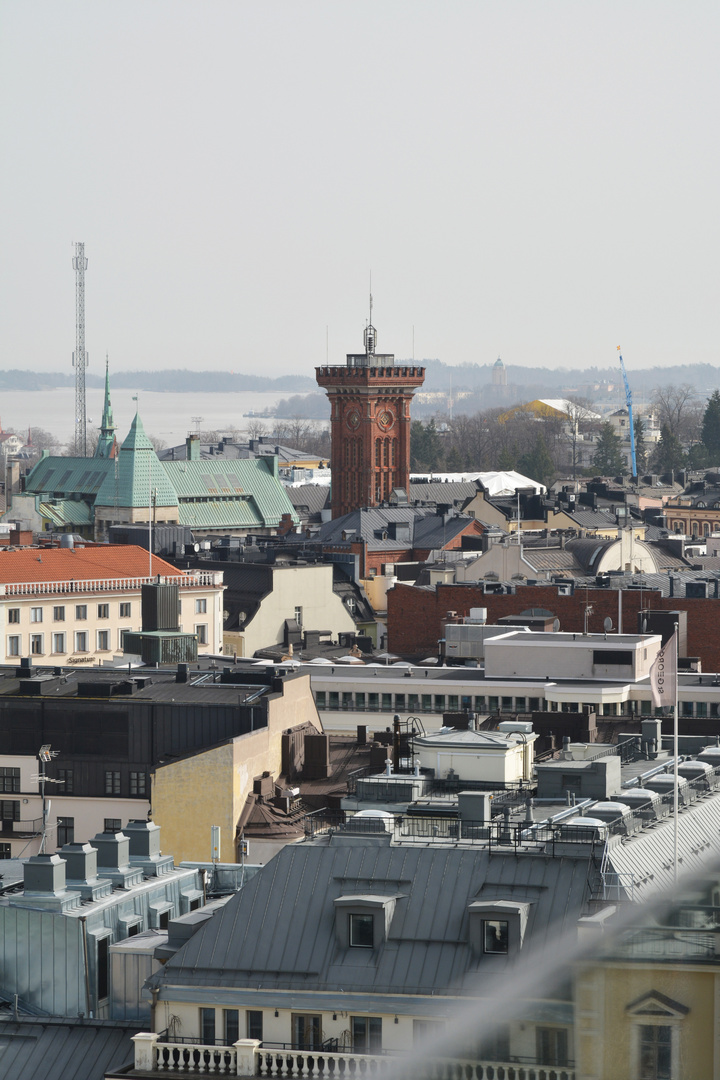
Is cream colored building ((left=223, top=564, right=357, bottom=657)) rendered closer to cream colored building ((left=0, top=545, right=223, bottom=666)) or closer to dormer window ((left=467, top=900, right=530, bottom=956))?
cream colored building ((left=0, top=545, right=223, bottom=666))

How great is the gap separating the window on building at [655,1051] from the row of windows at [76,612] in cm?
3378

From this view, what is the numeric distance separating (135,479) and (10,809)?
46.7m

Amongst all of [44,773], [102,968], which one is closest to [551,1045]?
[102,968]

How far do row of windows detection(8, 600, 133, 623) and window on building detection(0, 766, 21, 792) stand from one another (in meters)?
14.6

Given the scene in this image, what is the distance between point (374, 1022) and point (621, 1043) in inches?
293

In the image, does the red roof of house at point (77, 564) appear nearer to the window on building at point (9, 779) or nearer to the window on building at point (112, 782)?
the window on building at point (9, 779)

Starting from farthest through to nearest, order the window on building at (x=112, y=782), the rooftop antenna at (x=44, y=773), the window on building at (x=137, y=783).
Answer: the window on building at (x=112, y=782)
the window on building at (x=137, y=783)
the rooftop antenna at (x=44, y=773)

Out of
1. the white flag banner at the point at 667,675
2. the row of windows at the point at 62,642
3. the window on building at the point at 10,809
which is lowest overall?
the window on building at the point at 10,809

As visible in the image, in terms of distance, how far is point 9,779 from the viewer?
20.7 meters

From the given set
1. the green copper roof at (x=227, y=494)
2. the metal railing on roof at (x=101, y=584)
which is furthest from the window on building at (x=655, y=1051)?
the green copper roof at (x=227, y=494)

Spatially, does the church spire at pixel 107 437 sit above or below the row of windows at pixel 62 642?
above

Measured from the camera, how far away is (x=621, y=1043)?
6.60 feet

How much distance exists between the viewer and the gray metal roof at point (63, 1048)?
10570 millimetres

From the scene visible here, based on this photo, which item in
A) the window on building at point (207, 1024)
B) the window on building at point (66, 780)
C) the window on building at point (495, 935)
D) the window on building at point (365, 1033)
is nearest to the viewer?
the window on building at point (365, 1033)
